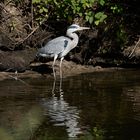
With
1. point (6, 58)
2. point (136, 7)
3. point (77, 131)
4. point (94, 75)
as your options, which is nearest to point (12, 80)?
point (6, 58)

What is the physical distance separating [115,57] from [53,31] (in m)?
1.76

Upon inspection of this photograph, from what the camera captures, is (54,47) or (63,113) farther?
(54,47)

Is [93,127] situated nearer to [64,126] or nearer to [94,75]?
[64,126]

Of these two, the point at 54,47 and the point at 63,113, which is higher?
the point at 54,47

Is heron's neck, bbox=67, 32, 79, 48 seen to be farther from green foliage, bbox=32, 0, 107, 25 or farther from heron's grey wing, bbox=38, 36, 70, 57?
green foliage, bbox=32, 0, 107, 25

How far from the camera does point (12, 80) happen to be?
1122 cm

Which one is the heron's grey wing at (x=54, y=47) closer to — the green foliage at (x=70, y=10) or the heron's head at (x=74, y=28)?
the heron's head at (x=74, y=28)

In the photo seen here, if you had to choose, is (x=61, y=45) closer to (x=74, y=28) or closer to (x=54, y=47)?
(x=54, y=47)

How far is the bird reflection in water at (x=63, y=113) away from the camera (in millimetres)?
7023

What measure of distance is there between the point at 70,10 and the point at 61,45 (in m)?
1.23

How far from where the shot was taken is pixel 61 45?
12.3 m

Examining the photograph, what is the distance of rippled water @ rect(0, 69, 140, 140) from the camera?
6796 mm

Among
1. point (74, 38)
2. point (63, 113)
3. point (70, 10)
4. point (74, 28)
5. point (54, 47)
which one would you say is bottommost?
point (63, 113)

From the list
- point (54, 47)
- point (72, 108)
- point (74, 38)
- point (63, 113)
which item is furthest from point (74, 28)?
point (63, 113)
